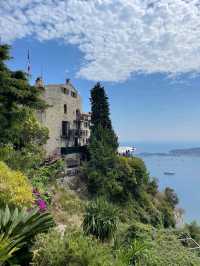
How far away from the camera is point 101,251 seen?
7.96 m

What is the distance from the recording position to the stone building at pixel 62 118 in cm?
3691

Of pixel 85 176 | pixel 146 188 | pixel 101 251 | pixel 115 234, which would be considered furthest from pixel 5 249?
pixel 146 188

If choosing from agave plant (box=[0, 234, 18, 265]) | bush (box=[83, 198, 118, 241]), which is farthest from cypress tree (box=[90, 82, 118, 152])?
agave plant (box=[0, 234, 18, 265])

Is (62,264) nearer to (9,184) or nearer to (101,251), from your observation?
(101,251)

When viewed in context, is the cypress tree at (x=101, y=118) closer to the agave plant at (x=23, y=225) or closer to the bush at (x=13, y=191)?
the bush at (x=13, y=191)

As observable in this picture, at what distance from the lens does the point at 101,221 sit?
12.9m

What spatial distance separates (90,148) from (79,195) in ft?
17.5

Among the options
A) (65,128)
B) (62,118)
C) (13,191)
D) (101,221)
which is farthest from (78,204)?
(65,128)

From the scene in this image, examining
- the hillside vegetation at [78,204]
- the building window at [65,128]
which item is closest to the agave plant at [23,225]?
the hillside vegetation at [78,204]

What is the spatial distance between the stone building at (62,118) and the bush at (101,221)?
22.4 m

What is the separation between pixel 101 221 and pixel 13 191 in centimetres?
361

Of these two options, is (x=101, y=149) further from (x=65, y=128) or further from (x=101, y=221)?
(x=101, y=221)

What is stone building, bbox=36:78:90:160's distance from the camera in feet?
121

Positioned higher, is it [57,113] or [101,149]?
Answer: [57,113]
